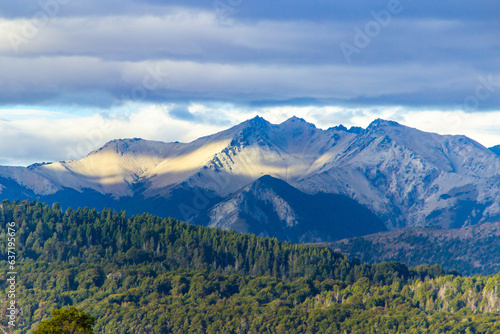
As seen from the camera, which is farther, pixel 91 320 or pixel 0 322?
pixel 91 320

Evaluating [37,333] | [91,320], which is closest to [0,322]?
[37,333]

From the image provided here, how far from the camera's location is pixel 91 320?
184000mm

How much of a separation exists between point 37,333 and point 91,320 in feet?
43.4

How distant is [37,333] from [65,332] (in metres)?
7.69

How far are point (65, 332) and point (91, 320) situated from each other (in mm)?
6080

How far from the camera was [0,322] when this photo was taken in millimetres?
168125

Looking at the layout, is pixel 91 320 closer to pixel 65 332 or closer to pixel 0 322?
pixel 65 332

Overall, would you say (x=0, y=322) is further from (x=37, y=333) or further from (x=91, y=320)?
(x=91, y=320)

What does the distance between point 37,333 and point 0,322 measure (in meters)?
8.88

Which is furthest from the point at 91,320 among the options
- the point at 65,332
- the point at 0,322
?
the point at 0,322

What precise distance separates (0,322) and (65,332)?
16.4 meters

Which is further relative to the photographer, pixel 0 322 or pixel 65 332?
pixel 65 332
